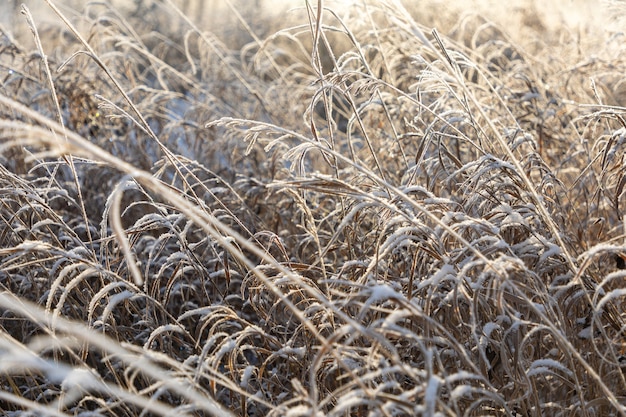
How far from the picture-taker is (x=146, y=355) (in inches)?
46.1

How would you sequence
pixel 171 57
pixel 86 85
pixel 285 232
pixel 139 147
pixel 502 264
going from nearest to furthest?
pixel 502 264 < pixel 285 232 < pixel 139 147 < pixel 86 85 < pixel 171 57

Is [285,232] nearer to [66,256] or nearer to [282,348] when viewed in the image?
[282,348]

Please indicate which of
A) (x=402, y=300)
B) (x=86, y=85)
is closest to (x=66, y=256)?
(x=402, y=300)

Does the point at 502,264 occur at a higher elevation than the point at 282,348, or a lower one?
higher

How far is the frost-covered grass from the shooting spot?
4.02ft

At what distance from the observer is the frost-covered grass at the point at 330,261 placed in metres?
1.22

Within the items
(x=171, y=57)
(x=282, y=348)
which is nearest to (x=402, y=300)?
(x=282, y=348)

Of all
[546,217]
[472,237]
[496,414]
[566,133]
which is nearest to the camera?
[546,217]

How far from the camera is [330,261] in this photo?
8.14ft

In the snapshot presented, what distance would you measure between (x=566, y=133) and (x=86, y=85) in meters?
2.39

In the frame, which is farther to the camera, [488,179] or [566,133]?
[566,133]

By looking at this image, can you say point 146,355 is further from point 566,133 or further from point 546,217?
point 566,133

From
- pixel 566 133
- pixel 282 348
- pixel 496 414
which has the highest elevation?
pixel 566 133

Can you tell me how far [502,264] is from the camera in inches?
49.6
